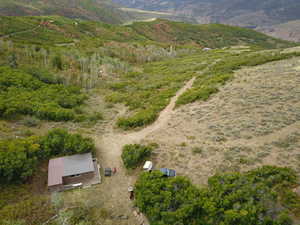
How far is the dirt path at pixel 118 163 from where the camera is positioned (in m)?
14.5

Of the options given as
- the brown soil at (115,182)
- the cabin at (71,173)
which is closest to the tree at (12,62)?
the brown soil at (115,182)

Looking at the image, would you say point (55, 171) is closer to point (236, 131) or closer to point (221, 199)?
point (221, 199)

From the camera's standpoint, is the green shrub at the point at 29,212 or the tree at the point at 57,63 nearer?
the green shrub at the point at 29,212

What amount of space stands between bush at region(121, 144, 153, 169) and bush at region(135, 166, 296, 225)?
9.85 feet

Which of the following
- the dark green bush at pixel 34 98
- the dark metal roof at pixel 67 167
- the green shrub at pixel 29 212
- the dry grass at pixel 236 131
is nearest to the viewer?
the green shrub at pixel 29 212

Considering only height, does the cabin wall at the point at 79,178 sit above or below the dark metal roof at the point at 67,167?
below

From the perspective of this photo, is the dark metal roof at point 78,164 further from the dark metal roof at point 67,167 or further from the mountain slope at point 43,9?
the mountain slope at point 43,9

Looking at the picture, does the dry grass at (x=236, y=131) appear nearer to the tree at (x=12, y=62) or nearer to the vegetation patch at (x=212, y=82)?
the vegetation patch at (x=212, y=82)

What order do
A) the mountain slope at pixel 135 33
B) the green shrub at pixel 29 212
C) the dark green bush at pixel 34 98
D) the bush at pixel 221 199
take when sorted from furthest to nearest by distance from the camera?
the mountain slope at pixel 135 33 → the dark green bush at pixel 34 98 → the green shrub at pixel 29 212 → the bush at pixel 221 199

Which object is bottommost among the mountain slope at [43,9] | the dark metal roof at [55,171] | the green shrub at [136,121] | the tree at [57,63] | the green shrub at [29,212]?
the green shrub at [29,212]

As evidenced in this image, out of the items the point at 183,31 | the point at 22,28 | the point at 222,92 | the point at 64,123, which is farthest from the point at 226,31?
the point at 64,123

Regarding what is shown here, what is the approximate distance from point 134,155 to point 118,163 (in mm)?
2017

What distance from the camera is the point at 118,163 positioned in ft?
61.2

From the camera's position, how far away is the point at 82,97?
108 ft
